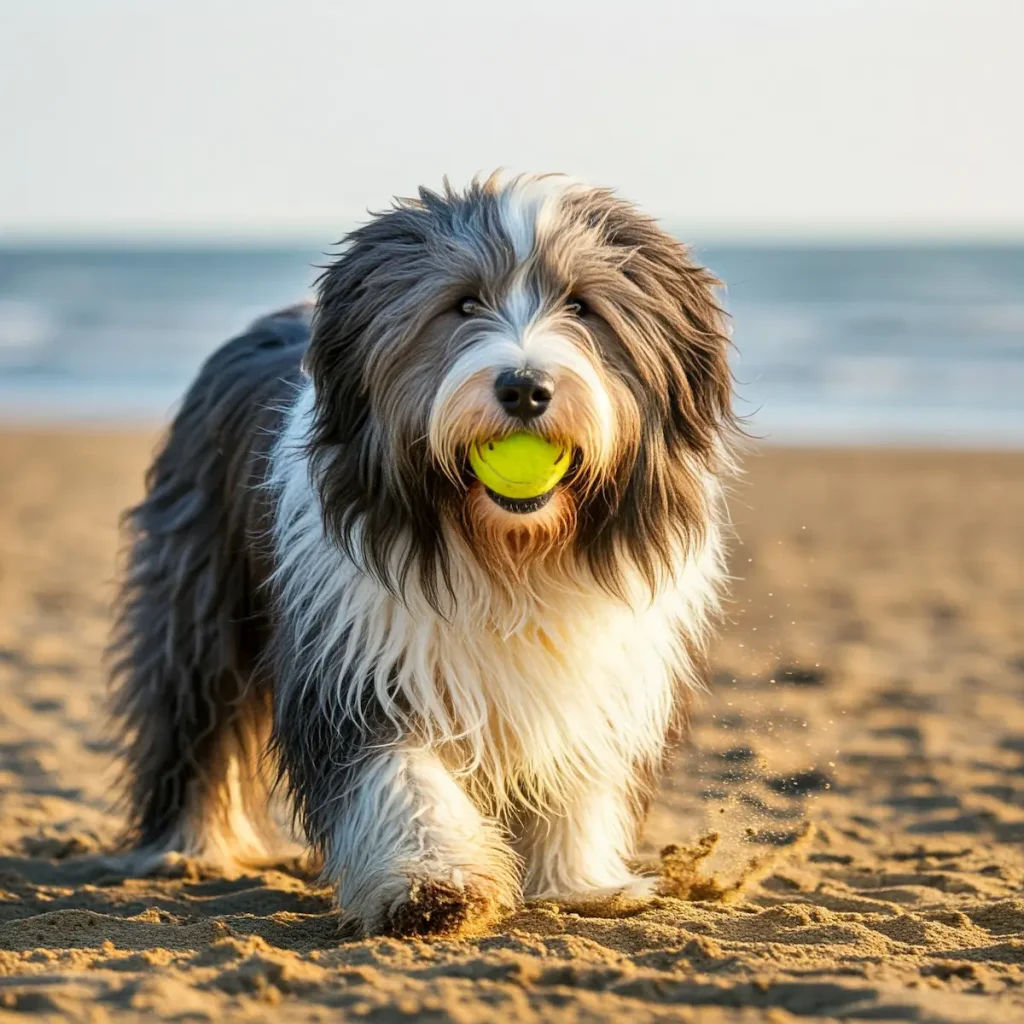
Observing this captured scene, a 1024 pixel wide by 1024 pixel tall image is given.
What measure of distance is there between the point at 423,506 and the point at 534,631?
438 millimetres

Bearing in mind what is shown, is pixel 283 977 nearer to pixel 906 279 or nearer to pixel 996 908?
pixel 996 908

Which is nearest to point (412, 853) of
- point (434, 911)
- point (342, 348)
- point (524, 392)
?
point (434, 911)

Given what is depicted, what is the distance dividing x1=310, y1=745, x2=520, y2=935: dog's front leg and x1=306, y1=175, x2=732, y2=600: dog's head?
1.41 feet

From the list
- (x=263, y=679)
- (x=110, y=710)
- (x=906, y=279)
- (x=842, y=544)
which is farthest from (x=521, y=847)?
(x=906, y=279)

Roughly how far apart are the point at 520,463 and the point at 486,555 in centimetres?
31

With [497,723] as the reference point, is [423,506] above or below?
above

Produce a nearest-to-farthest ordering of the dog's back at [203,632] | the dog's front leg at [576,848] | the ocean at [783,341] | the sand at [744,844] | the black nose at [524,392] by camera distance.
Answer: the sand at [744,844] < the black nose at [524,392] < the dog's front leg at [576,848] < the dog's back at [203,632] < the ocean at [783,341]


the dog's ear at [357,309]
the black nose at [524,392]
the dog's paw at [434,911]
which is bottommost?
the dog's paw at [434,911]

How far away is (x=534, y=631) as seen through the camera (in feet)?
12.9

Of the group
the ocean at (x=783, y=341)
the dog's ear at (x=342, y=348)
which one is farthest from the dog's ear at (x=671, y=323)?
the dog's ear at (x=342, y=348)

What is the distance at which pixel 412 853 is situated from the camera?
11.7ft

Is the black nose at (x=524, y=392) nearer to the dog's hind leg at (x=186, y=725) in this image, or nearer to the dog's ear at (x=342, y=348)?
the dog's ear at (x=342, y=348)

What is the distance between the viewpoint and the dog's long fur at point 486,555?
3617 mm

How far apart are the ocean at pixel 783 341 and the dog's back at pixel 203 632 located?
510 millimetres
